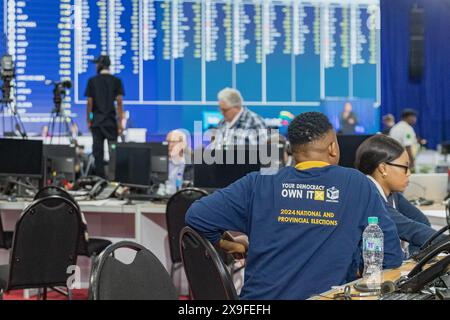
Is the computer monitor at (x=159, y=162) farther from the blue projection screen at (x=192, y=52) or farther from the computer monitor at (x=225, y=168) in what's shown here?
the blue projection screen at (x=192, y=52)

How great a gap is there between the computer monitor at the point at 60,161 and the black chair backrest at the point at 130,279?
4.91 m

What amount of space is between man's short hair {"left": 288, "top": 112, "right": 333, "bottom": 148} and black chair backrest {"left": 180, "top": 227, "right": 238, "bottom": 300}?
574 millimetres

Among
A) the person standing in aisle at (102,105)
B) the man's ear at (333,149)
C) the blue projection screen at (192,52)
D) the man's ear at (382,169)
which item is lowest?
the man's ear at (382,169)

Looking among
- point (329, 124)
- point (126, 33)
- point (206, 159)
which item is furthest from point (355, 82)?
point (329, 124)

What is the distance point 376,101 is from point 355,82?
1.58 feet

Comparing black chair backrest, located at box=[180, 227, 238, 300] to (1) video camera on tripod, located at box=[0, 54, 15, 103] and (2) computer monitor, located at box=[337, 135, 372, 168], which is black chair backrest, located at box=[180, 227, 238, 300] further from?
(1) video camera on tripod, located at box=[0, 54, 15, 103]

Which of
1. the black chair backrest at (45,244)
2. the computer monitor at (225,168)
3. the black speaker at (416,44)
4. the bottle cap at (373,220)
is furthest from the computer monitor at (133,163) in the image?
the black speaker at (416,44)

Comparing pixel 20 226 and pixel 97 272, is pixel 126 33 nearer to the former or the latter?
pixel 20 226

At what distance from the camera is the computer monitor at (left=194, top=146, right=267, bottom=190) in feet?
19.0

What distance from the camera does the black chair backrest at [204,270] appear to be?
2414 millimetres

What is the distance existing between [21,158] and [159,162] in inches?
48.6

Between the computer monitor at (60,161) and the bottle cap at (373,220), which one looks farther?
the computer monitor at (60,161)

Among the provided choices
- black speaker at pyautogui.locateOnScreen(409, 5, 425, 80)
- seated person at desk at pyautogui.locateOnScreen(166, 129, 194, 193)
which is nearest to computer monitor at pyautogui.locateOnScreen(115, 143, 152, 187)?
seated person at desk at pyautogui.locateOnScreen(166, 129, 194, 193)

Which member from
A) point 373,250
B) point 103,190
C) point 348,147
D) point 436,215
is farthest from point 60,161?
point 373,250
